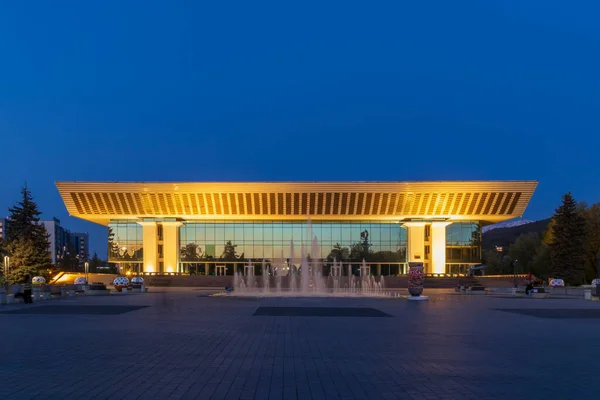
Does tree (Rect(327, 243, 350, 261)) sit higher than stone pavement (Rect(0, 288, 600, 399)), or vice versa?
tree (Rect(327, 243, 350, 261))

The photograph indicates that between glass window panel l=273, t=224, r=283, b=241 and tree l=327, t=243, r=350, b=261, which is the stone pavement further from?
glass window panel l=273, t=224, r=283, b=241

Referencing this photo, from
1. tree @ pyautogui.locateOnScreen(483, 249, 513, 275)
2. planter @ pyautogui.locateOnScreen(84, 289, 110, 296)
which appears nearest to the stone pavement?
planter @ pyautogui.locateOnScreen(84, 289, 110, 296)

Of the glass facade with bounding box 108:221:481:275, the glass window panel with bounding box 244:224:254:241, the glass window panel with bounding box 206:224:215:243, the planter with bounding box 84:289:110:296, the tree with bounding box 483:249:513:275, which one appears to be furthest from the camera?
the tree with bounding box 483:249:513:275

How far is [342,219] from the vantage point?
217 ft

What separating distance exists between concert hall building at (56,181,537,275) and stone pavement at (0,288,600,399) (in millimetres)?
44810

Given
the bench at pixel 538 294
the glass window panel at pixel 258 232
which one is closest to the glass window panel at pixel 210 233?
the glass window panel at pixel 258 232

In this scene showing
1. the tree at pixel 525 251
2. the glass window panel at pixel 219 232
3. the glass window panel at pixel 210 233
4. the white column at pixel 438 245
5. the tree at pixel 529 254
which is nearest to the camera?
the white column at pixel 438 245

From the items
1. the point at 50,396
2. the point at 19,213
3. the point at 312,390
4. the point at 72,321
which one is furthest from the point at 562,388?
the point at 19,213

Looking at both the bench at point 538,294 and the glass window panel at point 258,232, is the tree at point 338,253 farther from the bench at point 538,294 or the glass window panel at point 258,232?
the bench at point 538,294

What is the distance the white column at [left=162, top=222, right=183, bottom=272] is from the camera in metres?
66.1

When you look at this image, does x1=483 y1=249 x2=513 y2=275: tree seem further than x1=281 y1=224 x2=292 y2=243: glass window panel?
Yes

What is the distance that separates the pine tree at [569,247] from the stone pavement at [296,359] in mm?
42074

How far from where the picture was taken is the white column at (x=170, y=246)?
217ft

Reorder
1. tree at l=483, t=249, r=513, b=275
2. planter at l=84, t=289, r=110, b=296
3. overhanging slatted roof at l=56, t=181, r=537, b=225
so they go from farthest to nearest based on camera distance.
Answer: tree at l=483, t=249, r=513, b=275 → overhanging slatted roof at l=56, t=181, r=537, b=225 → planter at l=84, t=289, r=110, b=296
